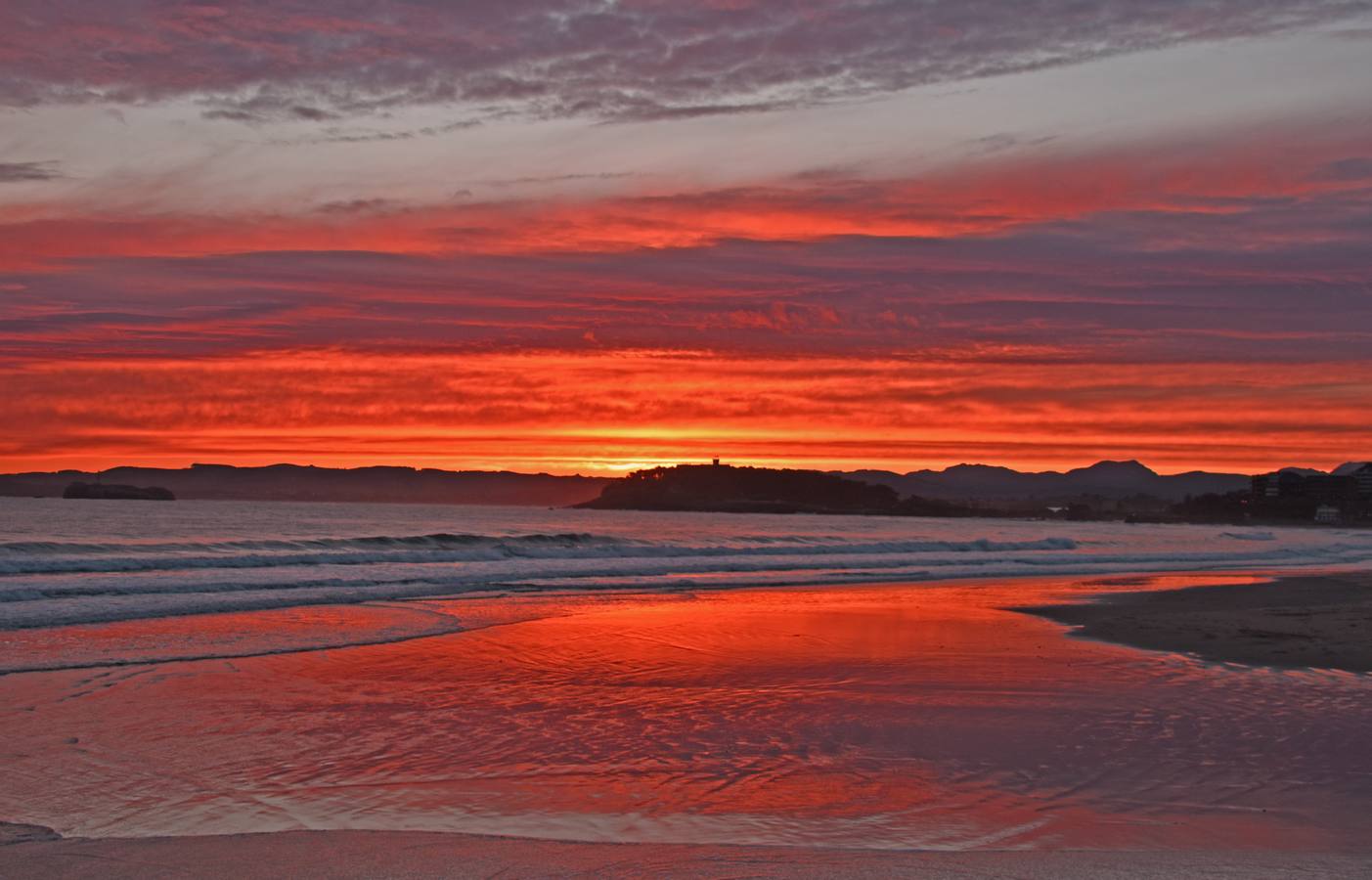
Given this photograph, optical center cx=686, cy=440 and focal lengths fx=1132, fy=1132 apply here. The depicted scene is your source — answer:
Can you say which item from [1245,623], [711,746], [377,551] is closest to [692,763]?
[711,746]

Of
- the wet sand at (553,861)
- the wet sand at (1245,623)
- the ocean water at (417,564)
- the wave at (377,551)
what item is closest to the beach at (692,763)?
the wet sand at (553,861)

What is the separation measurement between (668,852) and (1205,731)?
6.14 metres

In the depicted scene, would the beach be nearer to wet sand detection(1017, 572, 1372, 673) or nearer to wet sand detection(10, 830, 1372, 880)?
wet sand detection(10, 830, 1372, 880)

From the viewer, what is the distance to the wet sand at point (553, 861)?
632 centimetres

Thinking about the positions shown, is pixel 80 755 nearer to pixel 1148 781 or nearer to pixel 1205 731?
pixel 1148 781

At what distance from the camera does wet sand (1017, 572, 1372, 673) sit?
15.8 meters

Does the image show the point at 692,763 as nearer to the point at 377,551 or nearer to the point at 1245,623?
the point at 1245,623

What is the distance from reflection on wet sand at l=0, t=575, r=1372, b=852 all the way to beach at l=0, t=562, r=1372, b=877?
39 millimetres

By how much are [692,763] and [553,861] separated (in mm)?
2755

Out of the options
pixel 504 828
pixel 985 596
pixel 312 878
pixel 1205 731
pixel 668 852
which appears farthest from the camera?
pixel 985 596

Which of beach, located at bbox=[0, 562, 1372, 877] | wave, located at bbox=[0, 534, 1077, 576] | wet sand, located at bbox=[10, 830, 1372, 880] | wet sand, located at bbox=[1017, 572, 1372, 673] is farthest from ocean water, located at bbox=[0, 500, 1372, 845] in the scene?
wave, located at bbox=[0, 534, 1077, 576]

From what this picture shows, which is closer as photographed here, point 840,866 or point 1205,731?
point 840,866

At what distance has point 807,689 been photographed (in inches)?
499

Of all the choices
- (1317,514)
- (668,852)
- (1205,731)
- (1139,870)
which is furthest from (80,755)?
(1317,514)
